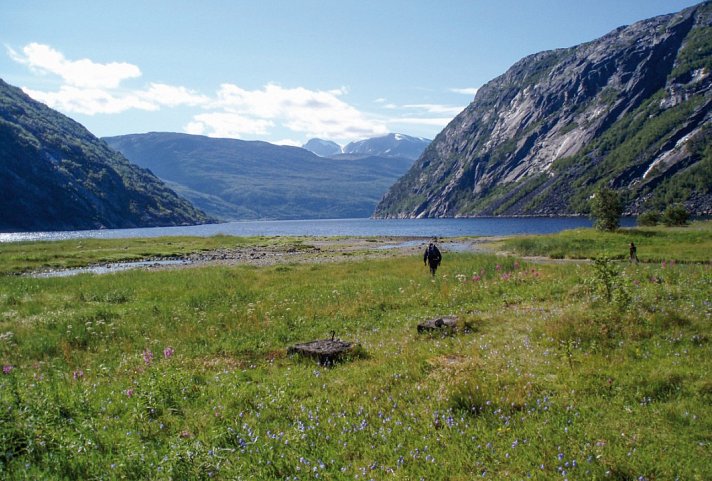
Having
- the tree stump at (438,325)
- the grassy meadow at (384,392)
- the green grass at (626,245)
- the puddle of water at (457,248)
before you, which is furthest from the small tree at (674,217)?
the tree stump at (438,325)

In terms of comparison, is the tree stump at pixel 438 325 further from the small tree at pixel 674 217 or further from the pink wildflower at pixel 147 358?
the small tree at pixel 674 217

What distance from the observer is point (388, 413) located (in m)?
8.83

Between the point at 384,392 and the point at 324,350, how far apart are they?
3449 millimetres

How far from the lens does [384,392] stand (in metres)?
9.82

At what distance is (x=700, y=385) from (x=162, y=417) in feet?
35.6

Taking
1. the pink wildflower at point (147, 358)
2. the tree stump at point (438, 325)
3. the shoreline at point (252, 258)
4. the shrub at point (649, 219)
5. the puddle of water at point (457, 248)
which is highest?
the shrub at point (649, 219)

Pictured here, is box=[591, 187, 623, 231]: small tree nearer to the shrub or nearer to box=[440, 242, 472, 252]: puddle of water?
the shrub

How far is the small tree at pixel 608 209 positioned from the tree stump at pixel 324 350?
221ft

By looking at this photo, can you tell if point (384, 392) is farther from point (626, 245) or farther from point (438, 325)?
point (626, 245)

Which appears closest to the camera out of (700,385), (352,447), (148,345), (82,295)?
(352,447)

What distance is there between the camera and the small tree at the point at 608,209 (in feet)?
222

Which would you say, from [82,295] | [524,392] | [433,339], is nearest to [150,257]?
[82,295]

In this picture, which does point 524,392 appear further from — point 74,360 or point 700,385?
point 74,360

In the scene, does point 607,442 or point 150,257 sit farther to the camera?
point 150,257
